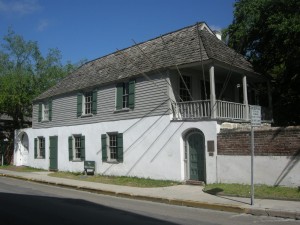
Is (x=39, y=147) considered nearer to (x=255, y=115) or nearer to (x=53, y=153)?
(x=53, y=153)

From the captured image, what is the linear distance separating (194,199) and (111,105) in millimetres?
9757

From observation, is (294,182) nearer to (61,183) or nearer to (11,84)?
(61,183)

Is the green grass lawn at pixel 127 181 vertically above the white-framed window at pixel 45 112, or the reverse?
the white-framed window at pixel 45 112

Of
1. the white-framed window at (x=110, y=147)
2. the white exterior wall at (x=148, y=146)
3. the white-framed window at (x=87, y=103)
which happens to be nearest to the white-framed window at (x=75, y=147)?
the white exterior wall at (x=148, y=146)

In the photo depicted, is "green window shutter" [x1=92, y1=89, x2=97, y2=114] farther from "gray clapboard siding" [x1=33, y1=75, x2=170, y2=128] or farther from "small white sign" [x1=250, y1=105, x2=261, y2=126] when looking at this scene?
"small white sign" [x1=250, y1=105, x2=261, y2=126]

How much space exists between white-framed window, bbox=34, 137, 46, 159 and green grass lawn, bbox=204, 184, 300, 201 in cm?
1603

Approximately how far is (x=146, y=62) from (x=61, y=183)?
285 inches

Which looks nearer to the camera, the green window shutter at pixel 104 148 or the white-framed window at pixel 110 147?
the white-framed window at pixel 110 147

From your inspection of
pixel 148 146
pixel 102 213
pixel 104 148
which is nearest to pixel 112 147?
pixel 104 148

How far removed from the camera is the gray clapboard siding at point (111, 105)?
18.2 meters

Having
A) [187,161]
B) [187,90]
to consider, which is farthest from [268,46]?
[187,161]

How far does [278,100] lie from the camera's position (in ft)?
75.7

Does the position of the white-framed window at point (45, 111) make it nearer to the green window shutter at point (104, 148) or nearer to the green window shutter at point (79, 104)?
the green window shutter at point (79, 104)

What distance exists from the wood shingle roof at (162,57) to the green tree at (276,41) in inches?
68.1
